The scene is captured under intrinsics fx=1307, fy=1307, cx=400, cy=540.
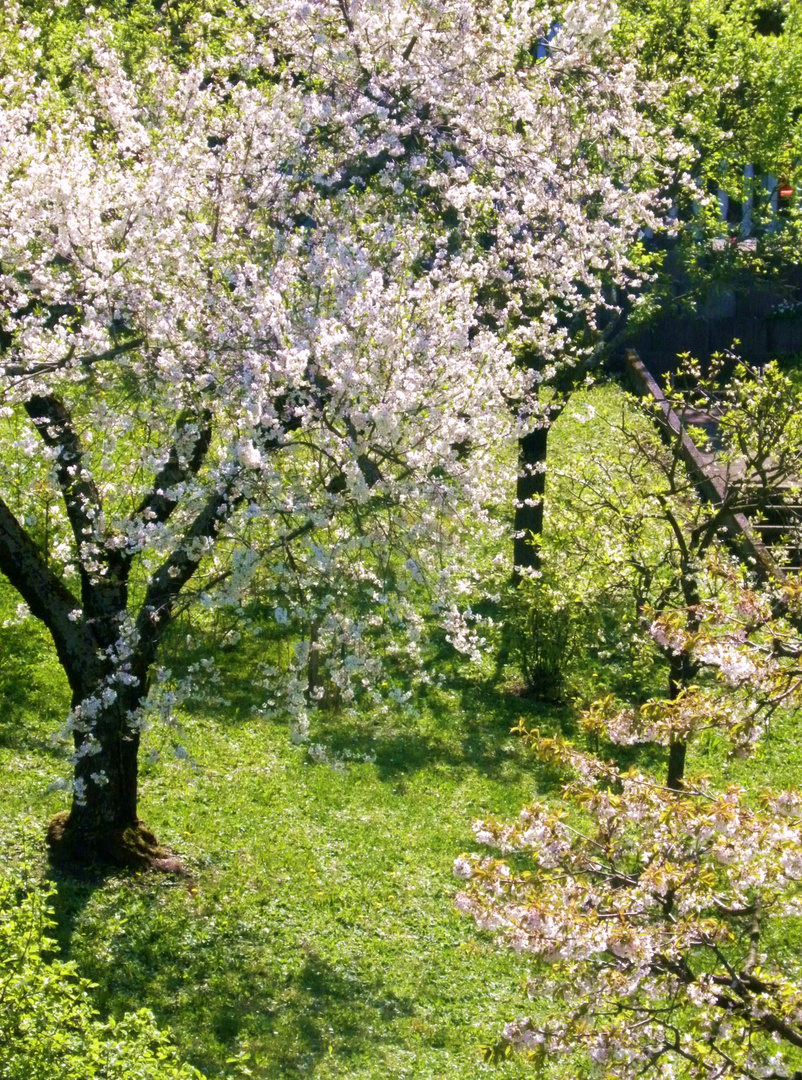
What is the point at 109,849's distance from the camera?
961cm

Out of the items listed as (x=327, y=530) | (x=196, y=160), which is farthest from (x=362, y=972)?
(x=196, y=160)

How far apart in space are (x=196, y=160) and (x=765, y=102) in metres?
11.9

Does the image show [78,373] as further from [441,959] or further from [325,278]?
[441,959]

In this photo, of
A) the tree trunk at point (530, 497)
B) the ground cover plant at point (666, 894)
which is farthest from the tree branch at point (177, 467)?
the tree trunk at point (530, 497)

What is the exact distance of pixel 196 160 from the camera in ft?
28.0

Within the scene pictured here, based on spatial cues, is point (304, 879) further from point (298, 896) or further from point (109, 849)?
point (109, 849)

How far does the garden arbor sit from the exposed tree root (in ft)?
0.10

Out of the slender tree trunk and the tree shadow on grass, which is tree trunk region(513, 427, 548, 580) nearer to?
the slender tree trunk

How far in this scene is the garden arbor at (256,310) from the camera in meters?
7.57

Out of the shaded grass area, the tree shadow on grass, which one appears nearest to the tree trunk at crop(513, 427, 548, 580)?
the shaded grass area

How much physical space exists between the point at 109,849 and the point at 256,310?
4.33m

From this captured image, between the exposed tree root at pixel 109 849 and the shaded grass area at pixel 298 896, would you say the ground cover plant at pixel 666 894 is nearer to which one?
the shaded grass area at pixel 298 896

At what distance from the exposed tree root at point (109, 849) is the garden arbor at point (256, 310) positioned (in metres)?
0.03

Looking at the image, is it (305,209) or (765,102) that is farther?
(765,102)
